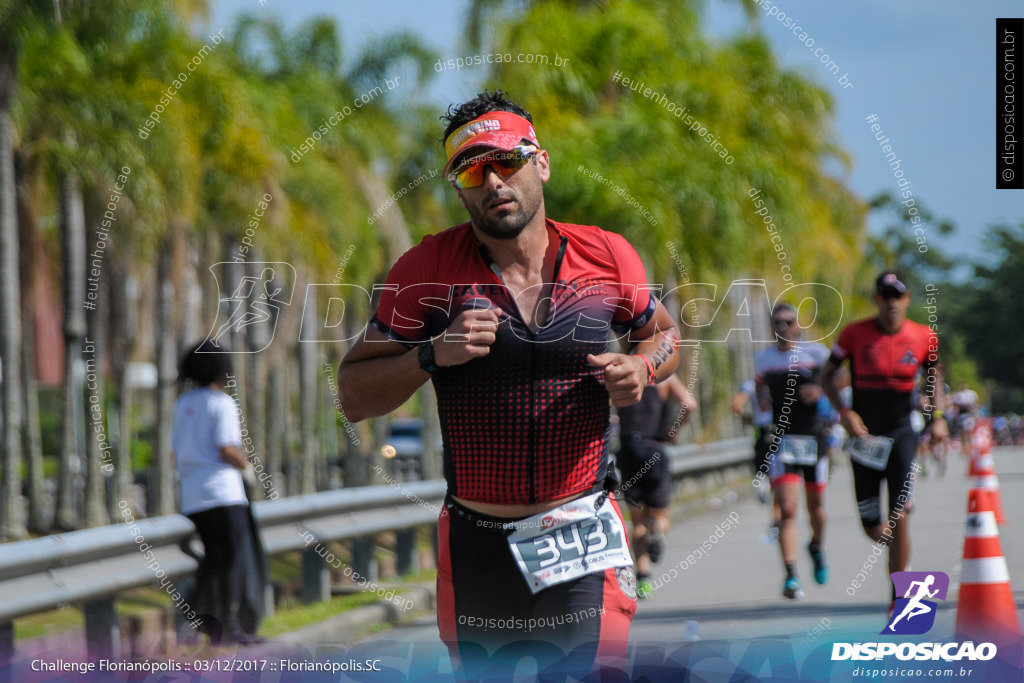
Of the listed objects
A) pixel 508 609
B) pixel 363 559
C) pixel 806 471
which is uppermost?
pixel 508 609

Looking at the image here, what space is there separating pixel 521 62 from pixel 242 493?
9.50 meters

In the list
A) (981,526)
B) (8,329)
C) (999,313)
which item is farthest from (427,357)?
(999,313)

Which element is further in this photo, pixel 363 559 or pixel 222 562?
pixel 363 559

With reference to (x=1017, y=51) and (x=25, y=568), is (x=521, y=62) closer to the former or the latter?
(x=1017, y=51)

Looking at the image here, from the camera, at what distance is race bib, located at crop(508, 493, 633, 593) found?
356cm

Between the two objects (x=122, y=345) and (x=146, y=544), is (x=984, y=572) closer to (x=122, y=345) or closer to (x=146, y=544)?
(x=146, y=544)

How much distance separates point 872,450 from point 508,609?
186 inches

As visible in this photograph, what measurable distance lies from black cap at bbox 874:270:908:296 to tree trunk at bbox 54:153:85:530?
370 inches

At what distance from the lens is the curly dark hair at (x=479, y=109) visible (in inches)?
141

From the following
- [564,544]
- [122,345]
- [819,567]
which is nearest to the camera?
[564,544]

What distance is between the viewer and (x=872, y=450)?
782cm

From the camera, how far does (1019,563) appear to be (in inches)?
381

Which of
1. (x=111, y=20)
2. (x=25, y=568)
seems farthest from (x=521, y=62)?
(x=25, y=568)

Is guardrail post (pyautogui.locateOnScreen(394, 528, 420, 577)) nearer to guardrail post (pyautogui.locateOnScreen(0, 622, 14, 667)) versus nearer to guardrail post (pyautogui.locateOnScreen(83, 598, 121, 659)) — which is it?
guardrail post (pyautogui.locateOnScreen(83, 598, 121, 659))
